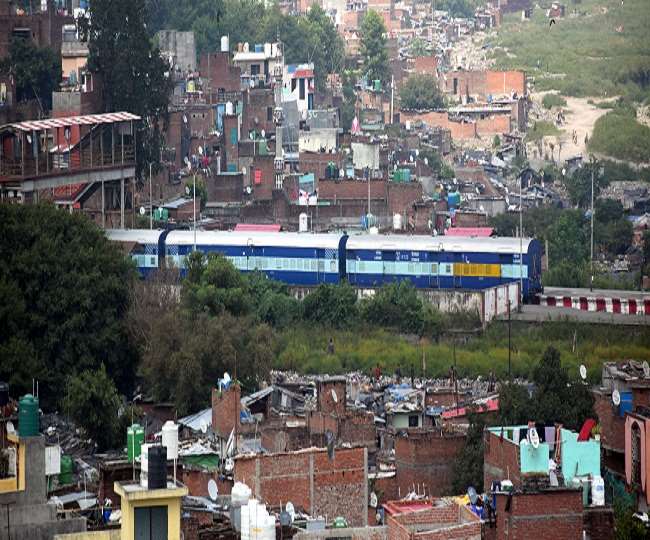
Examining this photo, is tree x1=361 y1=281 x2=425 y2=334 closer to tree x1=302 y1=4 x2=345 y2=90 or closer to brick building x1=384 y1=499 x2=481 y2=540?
brick building x1=384 y1=499 x2=481 y2=540

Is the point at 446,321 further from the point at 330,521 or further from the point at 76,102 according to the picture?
the point at 330,521

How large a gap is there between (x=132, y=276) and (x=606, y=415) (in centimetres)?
1283

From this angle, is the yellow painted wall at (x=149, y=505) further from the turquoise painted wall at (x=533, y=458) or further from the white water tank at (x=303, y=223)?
the white water tank at (x=303, y=223)

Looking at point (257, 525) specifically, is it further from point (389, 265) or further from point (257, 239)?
point (257, 239)

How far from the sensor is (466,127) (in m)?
70.4

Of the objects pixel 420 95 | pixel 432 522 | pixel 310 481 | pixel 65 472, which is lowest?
pixel 420 95

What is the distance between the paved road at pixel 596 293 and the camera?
42344mm

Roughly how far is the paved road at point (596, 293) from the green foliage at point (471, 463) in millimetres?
14984

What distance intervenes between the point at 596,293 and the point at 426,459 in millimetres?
16204

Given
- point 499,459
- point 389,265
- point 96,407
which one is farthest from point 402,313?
point 499,459

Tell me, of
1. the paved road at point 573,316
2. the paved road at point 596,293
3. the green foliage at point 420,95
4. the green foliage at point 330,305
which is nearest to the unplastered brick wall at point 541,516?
the paved road at point 573,316

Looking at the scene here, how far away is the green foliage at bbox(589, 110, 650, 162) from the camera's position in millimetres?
68062

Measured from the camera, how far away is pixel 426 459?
27188 mm

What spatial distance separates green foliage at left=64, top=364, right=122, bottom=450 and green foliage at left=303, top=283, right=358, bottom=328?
337 inches
